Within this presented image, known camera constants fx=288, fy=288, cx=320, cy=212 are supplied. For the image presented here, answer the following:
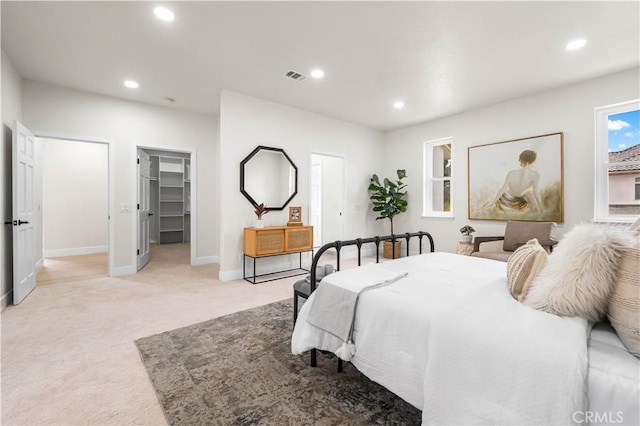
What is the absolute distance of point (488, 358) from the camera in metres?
1.00

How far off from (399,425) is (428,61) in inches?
135

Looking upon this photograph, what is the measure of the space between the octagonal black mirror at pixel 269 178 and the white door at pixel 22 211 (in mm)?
2425

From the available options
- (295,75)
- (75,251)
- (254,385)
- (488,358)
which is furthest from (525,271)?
(75,251)

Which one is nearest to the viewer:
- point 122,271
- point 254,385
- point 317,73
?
point 254,385

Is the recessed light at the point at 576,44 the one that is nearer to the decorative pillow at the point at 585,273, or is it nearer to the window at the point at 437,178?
the window at the point at 437,178

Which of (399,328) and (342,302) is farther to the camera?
(342,302)

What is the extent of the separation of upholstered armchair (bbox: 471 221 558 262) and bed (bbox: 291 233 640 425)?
8.43 ft

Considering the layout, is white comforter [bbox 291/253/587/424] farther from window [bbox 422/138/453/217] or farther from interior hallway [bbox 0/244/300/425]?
window [bbox 422/138/453/217]

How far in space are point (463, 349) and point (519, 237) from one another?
12.0 ft

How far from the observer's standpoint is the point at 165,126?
4797 mm

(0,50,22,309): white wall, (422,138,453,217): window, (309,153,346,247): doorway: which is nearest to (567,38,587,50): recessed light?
(422,138,453,217): window

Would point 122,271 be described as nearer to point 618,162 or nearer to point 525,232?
point 525,232

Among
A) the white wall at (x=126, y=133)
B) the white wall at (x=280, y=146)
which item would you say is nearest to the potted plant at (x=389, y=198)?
the white wall at (x=280, y=146)

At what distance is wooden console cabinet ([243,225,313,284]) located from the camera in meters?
4.07
